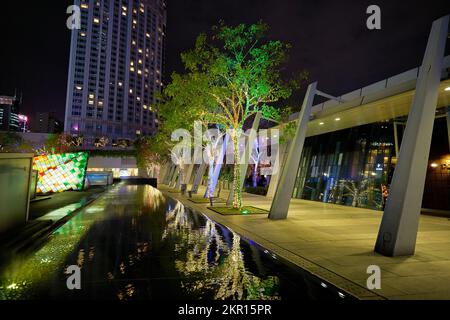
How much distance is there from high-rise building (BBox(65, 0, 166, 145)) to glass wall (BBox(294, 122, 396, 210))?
476 ft

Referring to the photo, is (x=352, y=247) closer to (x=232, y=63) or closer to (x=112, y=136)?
(x=232, y=63)

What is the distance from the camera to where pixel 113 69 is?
164 meters

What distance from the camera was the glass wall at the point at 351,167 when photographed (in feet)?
68.0

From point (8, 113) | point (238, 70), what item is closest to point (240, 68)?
point (238, 70)

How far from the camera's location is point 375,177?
21.0 m

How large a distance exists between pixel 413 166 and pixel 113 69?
574 ft

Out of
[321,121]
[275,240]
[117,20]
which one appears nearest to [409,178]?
[275,240]

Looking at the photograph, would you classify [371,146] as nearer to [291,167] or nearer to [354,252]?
[291,167]

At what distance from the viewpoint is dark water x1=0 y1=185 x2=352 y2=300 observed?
5215mm

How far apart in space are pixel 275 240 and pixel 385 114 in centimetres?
1266

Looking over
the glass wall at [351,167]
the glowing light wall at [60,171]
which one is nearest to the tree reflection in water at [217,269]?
the glass wall at [351,167]

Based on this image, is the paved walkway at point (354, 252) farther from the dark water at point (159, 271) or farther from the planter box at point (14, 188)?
the planter box at point (14, 188)

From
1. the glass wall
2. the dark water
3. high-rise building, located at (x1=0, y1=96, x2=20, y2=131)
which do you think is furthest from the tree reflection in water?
high-rise building, located at (x1=0, y1=96, x2=20, y2=131)

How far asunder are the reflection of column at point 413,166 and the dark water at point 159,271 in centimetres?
296
